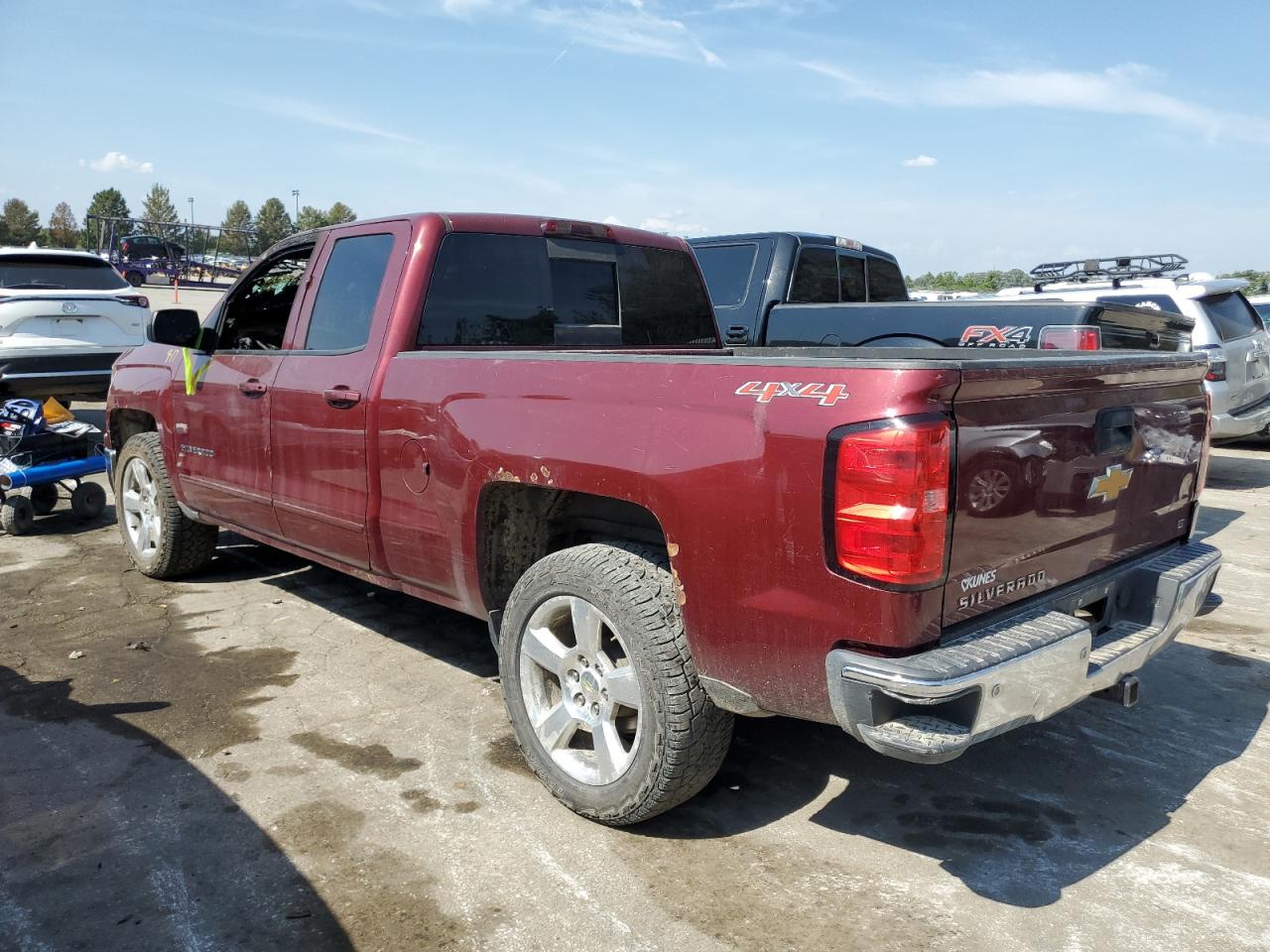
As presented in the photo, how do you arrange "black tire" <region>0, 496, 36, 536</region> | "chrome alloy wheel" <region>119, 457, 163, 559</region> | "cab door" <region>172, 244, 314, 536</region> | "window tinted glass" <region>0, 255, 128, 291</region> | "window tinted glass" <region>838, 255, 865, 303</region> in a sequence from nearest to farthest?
1. "cab door" <region>172, 244, 314, 536</region>
2. "chrome alloy wheel" <region>119, 457, 163, 559</region>
3. "black tire" <region>0, 496, 36, 536</region>
4. "window tinted glass" <region>838, 255, 865, 303</region>
5. "window tinted glass" <region>0, 255, 128, 291</region>

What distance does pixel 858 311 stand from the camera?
6.92 m

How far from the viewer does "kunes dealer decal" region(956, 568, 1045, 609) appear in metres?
2.56

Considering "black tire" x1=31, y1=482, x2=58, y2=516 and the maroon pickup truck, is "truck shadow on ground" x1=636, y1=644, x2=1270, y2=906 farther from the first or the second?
"black tire" x1=31, y1=482, x2=58, y2=516

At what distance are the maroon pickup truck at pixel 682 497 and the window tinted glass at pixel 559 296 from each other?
0.04 feet

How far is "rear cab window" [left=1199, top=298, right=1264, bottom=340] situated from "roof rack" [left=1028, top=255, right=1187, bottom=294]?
1.78 metres

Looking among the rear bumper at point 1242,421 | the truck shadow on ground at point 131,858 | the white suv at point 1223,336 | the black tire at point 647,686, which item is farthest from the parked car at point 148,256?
the black tire at point 647,686

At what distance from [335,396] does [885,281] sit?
651 centimetres

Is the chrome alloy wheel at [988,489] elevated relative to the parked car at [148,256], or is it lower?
lower

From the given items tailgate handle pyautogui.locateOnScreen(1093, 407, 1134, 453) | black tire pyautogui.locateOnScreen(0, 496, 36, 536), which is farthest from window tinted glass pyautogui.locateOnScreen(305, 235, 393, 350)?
black tire pyautogui.locateOnScreen(0, 496, 36, 536)

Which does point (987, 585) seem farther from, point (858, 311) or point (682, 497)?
point (858, 311)

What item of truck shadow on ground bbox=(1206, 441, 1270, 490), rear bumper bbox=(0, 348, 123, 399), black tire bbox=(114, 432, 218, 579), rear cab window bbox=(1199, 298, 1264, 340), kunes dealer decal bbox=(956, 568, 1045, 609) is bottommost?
truck shadow on ground bbox=(1206, 441, 1270, 490)

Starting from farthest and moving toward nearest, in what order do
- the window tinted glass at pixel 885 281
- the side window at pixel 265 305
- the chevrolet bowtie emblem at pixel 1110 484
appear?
the window tinted glass at pixel 885 281
the side window at pixel 265 305
the chevrolet bowtie emblem at pixel 1110 484

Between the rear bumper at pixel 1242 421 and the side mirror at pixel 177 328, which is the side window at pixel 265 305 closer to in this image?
the side mirror at pixel 177 328

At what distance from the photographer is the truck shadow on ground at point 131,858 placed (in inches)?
102
